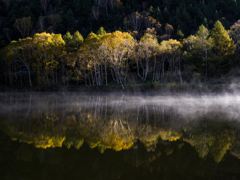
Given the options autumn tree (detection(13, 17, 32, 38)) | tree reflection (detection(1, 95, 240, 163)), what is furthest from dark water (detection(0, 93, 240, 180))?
autumn tree (detection(13, 17, 32, 38))

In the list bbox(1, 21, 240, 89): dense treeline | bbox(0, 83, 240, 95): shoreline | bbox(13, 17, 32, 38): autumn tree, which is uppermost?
bbox(13, 17, 32, 38): autumn tree

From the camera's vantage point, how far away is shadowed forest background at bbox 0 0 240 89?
4353 centimetres

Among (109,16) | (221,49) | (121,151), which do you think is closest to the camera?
(121,151)

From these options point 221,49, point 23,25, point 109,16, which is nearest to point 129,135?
point 221,49

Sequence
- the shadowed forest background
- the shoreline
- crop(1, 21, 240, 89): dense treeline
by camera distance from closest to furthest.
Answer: the shoreline
crop(1, 21, 240, 89): dense treeline
the shadowed forest background

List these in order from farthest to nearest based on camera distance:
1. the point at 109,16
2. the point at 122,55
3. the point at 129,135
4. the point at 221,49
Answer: the point at 109,16
the point at 221,49
the point at 122,55
the point at 129,135

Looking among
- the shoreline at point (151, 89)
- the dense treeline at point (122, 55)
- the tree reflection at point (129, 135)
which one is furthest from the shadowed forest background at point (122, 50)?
the tree reflection at point (129, 135)

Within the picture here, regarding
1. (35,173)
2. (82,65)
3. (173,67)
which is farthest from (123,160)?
(173,67)

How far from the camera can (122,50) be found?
1608 inches

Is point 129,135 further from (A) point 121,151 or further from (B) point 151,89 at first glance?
(B) point 151,89

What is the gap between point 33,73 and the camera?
190ft

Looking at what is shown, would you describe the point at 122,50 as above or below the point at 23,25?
below

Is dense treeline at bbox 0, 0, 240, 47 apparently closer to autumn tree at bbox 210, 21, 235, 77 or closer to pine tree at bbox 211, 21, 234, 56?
pine tree at bbox 211, 21, 234, 56

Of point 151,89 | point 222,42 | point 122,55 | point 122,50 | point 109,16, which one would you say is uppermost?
point 109,16
